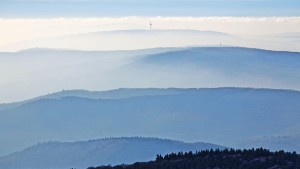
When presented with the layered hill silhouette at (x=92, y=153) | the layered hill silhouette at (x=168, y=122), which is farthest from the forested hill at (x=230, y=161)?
the layered hill silhouette at (x=168, y=122)

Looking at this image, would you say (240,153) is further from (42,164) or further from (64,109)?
(64,109)

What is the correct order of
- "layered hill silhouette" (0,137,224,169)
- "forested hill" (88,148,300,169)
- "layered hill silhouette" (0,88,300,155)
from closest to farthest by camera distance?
"forested hill" (88,148,300,169)
"layered hill silhouette" (0,137,224,169)
"layered hill silhouette" (0,88,300,155)

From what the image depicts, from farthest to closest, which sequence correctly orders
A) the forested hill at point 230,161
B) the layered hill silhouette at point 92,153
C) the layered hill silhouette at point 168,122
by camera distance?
the layered hill silhouette at point 168,122 → the layered hill silhouette at point 92,153 → the forested hill at point 230,161

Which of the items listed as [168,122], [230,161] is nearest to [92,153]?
[168,122]

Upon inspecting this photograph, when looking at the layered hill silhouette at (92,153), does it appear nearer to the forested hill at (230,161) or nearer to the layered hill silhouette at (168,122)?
the layered hill silhouette at (168,122)

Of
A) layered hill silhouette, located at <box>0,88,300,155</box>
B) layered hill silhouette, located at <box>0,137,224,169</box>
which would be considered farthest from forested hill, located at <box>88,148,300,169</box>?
layered hill silhouette, located at <box>0,88,300,155</box>

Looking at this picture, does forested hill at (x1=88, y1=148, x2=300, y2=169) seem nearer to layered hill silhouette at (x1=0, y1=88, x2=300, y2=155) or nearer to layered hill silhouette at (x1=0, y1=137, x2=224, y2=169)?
layered hill silhouette at (x1=0, y1=137, x2=224, y2=169)

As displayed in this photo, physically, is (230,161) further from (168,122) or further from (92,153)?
(168,122)
